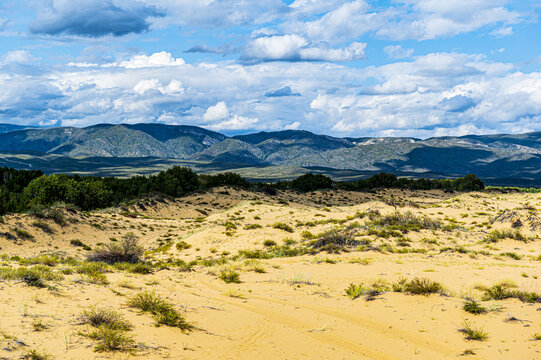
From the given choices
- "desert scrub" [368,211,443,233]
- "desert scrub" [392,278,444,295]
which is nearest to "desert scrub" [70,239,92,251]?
"desert scrub" [368,211,443,233]

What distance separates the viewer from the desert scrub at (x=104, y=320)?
10.6 metres

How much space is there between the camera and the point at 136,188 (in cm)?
8156

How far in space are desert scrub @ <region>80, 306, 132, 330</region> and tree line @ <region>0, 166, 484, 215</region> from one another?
38.5m

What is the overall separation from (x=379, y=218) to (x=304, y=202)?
1649 inches

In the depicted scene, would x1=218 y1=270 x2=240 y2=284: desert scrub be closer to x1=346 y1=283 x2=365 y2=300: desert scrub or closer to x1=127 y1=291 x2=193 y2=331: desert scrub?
x1=346 y1=283 x2=365 y2=300: desert scrub

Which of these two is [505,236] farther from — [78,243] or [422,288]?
[78,243]

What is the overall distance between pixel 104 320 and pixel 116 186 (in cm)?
7415

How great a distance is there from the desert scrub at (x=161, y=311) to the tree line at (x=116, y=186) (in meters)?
37.5

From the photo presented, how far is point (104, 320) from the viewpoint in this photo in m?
10.8

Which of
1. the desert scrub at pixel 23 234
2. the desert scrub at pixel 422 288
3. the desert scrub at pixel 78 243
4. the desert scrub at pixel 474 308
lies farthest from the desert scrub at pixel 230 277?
the desert scrub at pixel 23 234

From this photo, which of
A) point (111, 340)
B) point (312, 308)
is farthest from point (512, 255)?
point (111, 340)

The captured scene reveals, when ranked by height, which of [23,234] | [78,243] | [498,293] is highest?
[498,293]

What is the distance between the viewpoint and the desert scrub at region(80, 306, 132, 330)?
34.7 ft

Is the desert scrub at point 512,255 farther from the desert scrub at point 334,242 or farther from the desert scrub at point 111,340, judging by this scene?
the desert scrub at point 111,340
